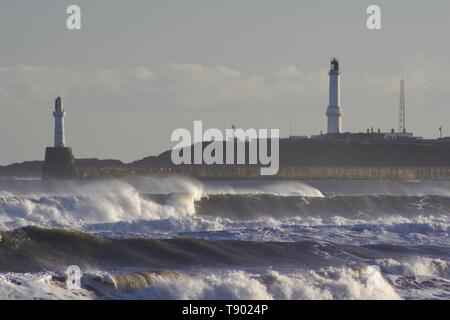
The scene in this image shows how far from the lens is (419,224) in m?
42.1

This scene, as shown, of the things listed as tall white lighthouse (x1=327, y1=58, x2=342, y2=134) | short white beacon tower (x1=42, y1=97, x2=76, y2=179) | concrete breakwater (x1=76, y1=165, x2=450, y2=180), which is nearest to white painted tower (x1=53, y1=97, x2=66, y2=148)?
short white beacon tower (x1=42, y1=97, x2=76, y2=179)

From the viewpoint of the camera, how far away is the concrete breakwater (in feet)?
257

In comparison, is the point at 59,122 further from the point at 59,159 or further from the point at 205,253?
the point at 205,253

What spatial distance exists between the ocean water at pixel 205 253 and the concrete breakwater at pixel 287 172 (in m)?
25.9

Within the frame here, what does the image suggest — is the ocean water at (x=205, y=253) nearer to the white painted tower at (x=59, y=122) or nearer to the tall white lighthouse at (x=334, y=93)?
the white painted tower at (x=59, y=122)

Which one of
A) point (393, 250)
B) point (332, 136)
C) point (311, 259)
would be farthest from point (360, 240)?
point (332, 136)

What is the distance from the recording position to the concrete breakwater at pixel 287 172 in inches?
3081

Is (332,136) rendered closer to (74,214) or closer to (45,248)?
(74,214)

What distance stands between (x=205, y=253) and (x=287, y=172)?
5206 centimetres

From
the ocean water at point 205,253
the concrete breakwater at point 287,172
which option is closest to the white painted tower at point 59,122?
the concrete breakwater at point 287,172

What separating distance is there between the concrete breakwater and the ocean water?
84.8 ft

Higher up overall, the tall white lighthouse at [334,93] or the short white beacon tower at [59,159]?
the tall white lighthouse at [334,93]

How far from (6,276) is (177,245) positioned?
7780mm
